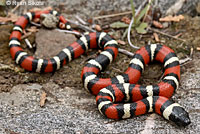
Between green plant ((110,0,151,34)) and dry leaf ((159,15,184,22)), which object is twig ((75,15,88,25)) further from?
dry leaf ((159,15,184,22))

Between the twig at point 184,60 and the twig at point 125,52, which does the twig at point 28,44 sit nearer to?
the twig at point 125,52

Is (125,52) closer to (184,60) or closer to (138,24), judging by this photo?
(138,24)

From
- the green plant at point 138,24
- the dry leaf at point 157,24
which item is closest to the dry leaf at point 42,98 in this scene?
the green plant at point 138,24

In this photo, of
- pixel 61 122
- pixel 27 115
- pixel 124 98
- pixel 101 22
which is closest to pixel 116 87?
pixel 124 98

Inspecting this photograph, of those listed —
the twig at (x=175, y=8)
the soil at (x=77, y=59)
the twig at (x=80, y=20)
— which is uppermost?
the twig at (x=175, y=8)

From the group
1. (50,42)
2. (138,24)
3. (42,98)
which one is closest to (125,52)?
(138,24)

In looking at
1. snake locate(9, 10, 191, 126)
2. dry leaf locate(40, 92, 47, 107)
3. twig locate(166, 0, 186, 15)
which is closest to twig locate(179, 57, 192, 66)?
snake locate(9, 10, 191, 126)

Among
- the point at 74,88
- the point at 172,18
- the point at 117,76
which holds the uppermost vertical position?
the point at 172,18
